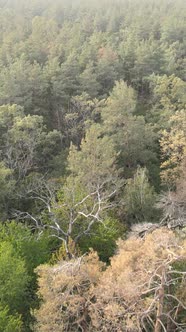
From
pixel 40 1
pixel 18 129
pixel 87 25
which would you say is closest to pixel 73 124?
pixel 18 129

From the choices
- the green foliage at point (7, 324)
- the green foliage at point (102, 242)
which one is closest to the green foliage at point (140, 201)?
the green foliage at point (102, 242)

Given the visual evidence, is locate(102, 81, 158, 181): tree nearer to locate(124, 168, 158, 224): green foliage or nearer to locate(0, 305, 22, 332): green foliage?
locate(124, 168, 158, 224): green foliage

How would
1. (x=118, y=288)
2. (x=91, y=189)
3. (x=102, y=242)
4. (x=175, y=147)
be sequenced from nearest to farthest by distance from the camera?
(x=118, y=288)
(x=102, y=242)
(x=91, y=189)
(x=175, y=147)

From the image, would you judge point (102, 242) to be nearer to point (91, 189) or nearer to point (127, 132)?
point (91, 189)

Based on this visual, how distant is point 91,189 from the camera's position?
3112 centimetres

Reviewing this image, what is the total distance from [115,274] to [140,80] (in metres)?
43.9

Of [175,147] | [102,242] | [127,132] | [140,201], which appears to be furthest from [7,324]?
[127,132]

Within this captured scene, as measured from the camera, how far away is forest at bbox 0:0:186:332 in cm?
1739

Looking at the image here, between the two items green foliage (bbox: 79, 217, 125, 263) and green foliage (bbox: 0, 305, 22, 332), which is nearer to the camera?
green foliage (bbox: 0, 305, 22, 332)

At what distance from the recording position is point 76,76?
47.6 meters

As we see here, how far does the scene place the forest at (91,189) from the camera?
685 inches

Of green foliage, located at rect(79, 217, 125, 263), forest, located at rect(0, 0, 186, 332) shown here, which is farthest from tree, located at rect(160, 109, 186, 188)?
green foliage, located at rect(79, 217, 125, 263)

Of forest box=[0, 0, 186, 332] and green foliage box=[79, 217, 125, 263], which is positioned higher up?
forest box=[0, 0, 186, 332]

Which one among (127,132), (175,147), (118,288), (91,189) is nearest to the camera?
(118,288)
